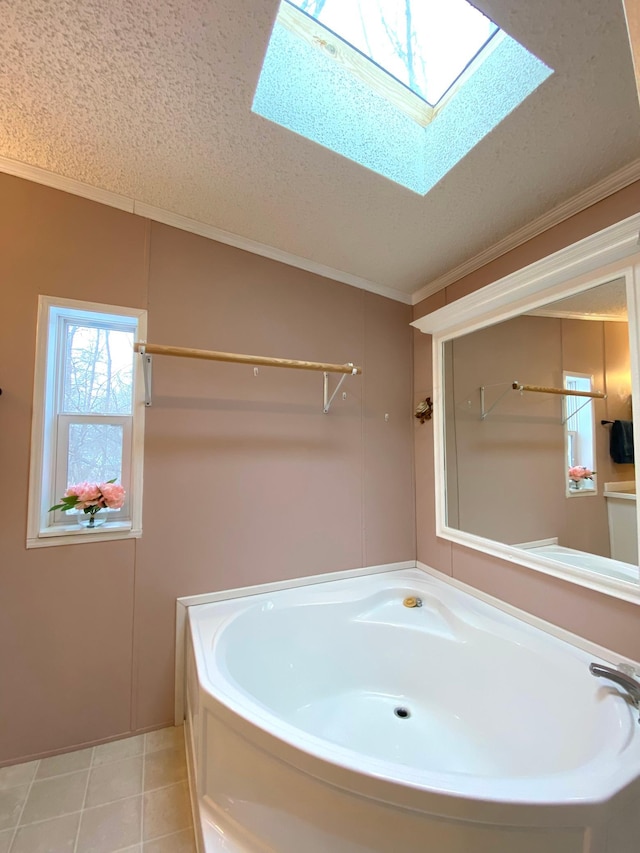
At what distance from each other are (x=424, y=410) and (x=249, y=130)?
5.22 ft

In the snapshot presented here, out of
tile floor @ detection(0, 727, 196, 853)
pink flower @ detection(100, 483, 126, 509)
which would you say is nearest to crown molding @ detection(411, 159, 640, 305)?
pink flower @ detection(100, 483, 126, 509)

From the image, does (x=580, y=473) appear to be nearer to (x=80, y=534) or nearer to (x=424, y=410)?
(x=424, y=410)

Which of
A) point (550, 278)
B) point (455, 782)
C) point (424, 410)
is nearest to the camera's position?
point (455, 782)

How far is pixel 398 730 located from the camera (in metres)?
1.42

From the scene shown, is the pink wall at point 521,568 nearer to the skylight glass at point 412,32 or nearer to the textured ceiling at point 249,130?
the textured ceiling at point 249,130

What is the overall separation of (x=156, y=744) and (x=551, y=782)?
60.3 inches

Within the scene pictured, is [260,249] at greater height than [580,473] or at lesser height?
greater

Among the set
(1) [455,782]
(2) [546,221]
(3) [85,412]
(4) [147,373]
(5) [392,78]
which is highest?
(5) [392,78]

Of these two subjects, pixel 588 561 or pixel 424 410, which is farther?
pixel 424 410

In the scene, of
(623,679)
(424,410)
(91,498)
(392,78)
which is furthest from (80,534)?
(392,78)

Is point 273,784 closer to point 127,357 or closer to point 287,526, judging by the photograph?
point 287,526

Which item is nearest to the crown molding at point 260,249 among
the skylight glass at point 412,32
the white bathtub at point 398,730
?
the skylight glass at point 412,32

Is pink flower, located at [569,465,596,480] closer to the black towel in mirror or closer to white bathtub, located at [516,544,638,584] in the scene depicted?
the black towel in mirror

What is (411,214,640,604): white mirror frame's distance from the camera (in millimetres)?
1196
